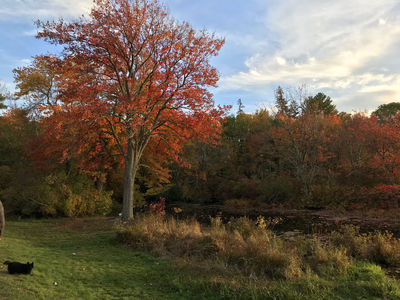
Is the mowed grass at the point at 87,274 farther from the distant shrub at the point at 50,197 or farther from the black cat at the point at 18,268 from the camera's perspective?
the distant shrub at the point at 50,197

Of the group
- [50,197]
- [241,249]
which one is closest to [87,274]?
[241,249]

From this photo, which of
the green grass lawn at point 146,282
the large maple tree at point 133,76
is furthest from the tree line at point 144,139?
the green grass lawn at point 146,282

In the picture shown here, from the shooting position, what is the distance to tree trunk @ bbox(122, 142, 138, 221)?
16.2 meters

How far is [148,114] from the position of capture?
1650 cm

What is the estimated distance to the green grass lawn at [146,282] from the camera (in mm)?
6336

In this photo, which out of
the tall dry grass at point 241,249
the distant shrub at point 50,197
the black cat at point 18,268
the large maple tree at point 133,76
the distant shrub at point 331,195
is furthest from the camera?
the distant shrub at point 331,195

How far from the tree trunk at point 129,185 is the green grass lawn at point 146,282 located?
19.0 feet

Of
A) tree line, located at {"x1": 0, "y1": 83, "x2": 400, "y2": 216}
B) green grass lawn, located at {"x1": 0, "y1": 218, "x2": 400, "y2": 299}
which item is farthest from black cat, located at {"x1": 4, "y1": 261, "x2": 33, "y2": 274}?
tree line, located at {"x1": 0, "y1": 83, "x2": 400, "y2": 216}

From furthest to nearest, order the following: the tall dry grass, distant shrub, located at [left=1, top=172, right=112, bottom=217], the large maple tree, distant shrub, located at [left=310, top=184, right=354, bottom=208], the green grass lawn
Result: distant shrub, located at [left=310, top=184, right=354, bottom=208], distant shrub, located at [left=1, top=172, right=112, bottom=217], the large maple tree, the tall dry grass, the green grass lawn

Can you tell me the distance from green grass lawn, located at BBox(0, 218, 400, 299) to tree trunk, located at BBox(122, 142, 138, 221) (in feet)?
19.0

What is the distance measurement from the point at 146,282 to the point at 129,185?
31.3ft

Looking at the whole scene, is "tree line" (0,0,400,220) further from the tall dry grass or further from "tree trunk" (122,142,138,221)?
the tall dry grass

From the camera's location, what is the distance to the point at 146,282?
7715 millimetres

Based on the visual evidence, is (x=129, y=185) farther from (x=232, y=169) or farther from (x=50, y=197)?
(x=232, y=169)
